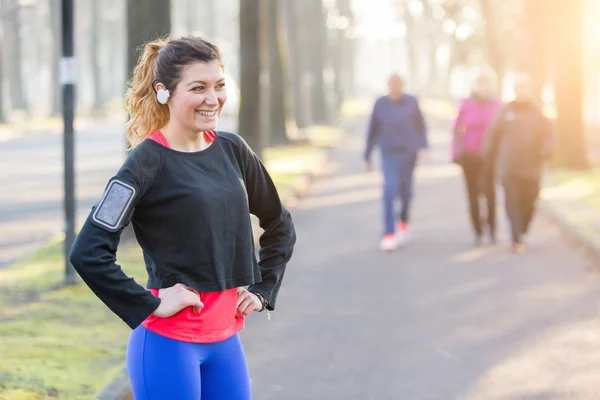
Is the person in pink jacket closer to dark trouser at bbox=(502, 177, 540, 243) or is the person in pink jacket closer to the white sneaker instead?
dark trouser at bbox=(502, 177, 540, 243)

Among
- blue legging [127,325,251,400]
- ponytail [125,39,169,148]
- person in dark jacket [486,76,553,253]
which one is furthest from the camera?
person in dark jacket [486,76,553,253]

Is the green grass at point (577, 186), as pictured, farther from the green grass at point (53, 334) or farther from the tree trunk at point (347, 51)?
the tree trunk at point (347, 51)

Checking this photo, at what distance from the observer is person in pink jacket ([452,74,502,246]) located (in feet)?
43.4

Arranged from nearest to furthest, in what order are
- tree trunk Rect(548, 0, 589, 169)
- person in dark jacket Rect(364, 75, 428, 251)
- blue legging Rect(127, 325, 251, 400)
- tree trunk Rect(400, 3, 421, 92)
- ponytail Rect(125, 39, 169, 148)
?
1. blue legging Rect(127, 325, 251, 400)
2. ponytail Rect(125, 39, 169, 148)
3. person in dark jacket Rect(364, 75, 428, 251)
4. tree trunk Rect(548, 0, 589, 169)
5. tree trunk Rect(400, 3, 421, 92)

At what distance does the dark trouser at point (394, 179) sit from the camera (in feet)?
43.8

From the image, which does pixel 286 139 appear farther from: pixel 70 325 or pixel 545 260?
pixel 70 325

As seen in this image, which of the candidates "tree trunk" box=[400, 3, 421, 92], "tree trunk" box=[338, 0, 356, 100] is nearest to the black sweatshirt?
"tree trunk" box=[338, 0, 356, 100]

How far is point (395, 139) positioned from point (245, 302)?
383 inches

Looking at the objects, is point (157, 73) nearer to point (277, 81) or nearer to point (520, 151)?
point (520, 151)

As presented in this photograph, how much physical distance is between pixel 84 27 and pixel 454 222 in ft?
290

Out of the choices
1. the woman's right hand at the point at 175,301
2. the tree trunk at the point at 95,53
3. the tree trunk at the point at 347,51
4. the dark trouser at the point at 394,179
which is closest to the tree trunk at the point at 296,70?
the dark trouser at the point at 394,179

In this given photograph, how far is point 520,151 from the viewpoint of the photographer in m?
12.9

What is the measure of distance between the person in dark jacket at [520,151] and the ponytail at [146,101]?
31.5 ft

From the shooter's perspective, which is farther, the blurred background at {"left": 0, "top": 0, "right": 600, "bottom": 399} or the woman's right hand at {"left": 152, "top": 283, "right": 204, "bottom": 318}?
the blurred background at {"left": 0, "top": 0, "right": 600, "bottom": 399}
